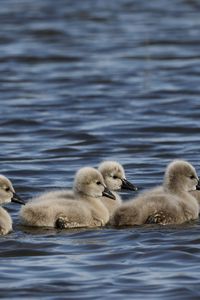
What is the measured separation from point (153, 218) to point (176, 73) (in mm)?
10610

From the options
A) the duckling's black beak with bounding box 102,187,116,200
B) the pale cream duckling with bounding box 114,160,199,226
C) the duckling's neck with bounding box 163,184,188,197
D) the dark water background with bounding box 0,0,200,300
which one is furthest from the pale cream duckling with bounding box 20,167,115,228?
the duckling's neck with bounding box 163,184,188,197

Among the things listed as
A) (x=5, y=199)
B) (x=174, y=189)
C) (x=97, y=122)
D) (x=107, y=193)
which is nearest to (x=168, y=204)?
(x=174, y=189)

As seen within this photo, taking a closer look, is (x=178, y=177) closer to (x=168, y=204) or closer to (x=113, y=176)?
(x=168, y=204)

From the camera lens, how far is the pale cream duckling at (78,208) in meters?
10.4

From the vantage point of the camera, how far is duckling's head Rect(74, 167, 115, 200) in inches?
420

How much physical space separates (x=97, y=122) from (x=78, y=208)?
20.4 ft

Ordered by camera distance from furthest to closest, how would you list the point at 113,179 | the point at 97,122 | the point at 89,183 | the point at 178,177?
1. the point at 97,122
2. the point at 113,179
3. the point at 178,177
4. the point at 89,183

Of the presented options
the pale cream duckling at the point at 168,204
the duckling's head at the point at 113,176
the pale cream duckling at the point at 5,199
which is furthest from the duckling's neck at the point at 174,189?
the pale cream duckling at the point at 5,199

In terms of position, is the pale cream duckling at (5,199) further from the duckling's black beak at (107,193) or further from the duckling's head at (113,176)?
the duckling's head at (113,176)

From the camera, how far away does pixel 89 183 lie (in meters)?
10.7

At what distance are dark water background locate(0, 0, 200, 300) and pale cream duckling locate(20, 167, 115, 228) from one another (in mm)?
114

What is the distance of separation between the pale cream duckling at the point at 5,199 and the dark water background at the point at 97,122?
98mm

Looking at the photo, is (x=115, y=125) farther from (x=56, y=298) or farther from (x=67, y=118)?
(x=56, y=298)

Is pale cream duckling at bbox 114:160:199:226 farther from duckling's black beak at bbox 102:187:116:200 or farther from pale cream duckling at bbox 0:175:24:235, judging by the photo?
pale cream duckling at bbox 0:175:24:235
